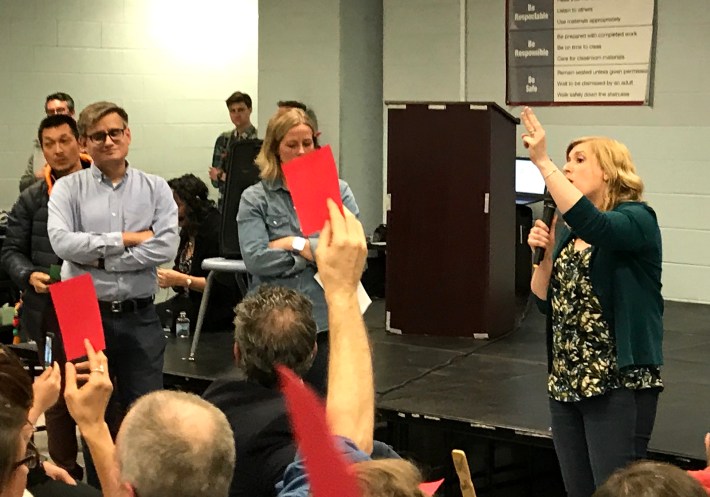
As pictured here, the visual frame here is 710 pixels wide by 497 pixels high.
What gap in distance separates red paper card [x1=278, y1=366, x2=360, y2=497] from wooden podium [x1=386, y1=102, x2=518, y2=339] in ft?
16.3

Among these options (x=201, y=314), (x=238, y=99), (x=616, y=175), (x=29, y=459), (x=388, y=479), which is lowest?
(x=201, y=314)

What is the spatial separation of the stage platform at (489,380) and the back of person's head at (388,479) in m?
2.74

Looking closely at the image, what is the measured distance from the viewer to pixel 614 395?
10.1ft

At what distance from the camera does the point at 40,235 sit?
4.54 meters

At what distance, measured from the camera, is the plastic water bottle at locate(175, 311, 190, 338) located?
600cm

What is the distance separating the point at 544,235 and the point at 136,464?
1919mm

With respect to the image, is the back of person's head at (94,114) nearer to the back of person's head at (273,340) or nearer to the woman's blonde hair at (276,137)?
the woman's blonde hair at (276,137)

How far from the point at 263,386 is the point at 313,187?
75 cm

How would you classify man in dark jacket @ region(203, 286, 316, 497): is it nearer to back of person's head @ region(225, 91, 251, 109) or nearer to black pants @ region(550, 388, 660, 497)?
black pants @ region(550, 388, 660, 497)

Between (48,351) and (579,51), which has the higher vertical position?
(579,51)

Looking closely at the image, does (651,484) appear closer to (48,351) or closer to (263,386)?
(263,386)

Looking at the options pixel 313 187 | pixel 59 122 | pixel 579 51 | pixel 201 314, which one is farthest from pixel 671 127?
pixel 313 187

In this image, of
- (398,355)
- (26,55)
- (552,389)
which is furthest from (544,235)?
(26,55)

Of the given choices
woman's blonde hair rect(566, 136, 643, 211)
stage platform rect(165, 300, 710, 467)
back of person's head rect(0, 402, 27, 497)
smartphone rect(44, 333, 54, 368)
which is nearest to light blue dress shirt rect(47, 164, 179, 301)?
smartphone rect(44, 333, 54, 368)
